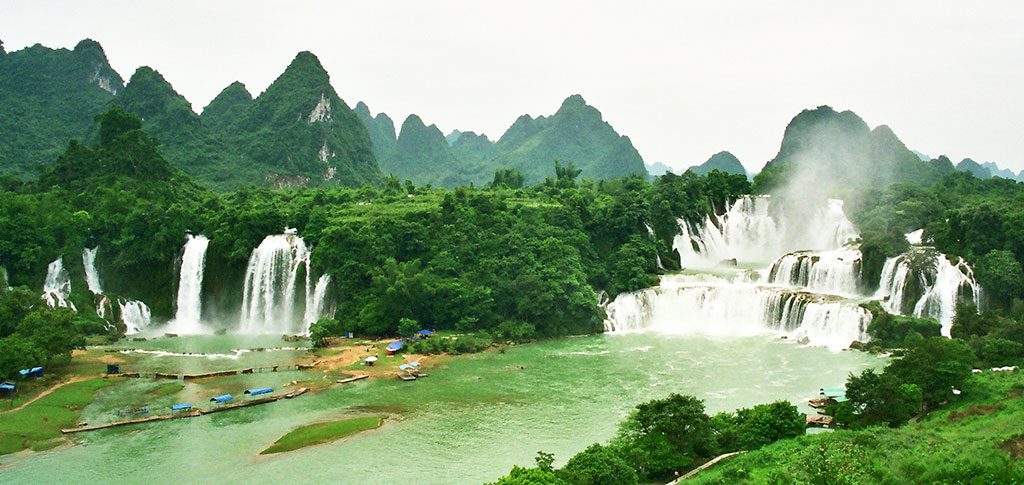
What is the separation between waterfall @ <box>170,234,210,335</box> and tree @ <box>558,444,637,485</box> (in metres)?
28.4

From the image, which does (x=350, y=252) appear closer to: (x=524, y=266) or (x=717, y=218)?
(x=524, y=266)

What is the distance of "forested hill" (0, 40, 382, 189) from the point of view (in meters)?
72.8

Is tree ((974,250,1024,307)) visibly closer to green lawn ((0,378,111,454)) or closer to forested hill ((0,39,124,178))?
green lawn ((0,378,111,454))

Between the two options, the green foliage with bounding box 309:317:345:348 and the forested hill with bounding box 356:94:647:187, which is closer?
the green foliage with bounding box 309:317:345:348

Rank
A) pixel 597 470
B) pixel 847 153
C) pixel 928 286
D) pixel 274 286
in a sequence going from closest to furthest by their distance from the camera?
1. pixel 597 470
2. pixel 928 286
3. pixel 274 286
4. pixel 847 153


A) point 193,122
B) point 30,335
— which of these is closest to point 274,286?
point 30,335

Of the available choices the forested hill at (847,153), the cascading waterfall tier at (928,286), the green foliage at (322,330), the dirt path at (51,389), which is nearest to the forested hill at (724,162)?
the forested hill at (847,153)

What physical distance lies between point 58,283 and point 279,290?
35.3ft

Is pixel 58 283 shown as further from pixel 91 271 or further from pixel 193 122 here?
pixel 193 122

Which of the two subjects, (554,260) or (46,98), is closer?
(554,260)

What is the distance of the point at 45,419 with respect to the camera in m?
21.6

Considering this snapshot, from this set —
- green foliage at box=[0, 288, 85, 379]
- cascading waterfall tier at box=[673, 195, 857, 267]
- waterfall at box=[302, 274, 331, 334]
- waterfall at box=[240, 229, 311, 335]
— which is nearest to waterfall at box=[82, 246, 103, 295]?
waterfall at box=[240, 229, 311, 335]

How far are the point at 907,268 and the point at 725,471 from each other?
21.1m

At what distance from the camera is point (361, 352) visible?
30406 mm
